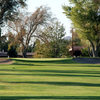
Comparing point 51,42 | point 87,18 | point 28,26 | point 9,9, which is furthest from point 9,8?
point 51,42

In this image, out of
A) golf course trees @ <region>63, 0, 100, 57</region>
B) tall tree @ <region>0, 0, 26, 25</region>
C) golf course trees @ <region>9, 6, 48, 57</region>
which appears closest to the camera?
tall tree @ <region>0, 0, 26, 25</region>

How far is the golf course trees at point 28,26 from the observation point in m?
58.7

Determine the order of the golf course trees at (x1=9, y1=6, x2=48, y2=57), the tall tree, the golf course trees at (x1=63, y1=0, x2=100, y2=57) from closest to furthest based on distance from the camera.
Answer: the tall tree → the golf course trees at (x1=63, y1=0, x2=100, y2=57) → the golf course trees at (x1=9, y1=6, x2=48, y2=57)

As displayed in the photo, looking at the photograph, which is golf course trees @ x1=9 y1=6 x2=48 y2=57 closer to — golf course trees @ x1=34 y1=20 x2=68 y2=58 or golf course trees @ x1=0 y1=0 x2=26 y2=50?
golf course trees @ x1=34 y1=20 x2=68 y2=58

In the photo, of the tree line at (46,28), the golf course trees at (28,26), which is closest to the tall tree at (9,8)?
the tree line at (46,28)

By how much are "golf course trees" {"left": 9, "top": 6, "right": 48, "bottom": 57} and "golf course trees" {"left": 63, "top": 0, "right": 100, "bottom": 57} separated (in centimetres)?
1537

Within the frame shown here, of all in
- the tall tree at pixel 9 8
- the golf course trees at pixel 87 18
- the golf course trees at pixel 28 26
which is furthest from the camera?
the golf course trees at pixel 28 26

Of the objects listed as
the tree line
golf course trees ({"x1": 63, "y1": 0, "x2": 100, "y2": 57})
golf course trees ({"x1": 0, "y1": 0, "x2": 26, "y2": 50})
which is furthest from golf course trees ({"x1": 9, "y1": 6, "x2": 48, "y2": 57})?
golf course trees ({"x1": 0, "y1": 0, "x2": 26, "y2": 50})

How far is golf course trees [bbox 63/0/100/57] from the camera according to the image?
4359cm

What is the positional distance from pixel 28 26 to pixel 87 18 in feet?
67.9

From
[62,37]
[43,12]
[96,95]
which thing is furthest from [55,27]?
[96,95]

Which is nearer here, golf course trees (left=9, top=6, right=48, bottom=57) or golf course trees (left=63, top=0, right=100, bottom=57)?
golf course trees (left=63, top=0, right=100, bottom=57)

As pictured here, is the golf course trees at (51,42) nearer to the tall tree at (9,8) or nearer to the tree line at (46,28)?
the tree line at (46,28)

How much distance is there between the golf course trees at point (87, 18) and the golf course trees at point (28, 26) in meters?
15.4
